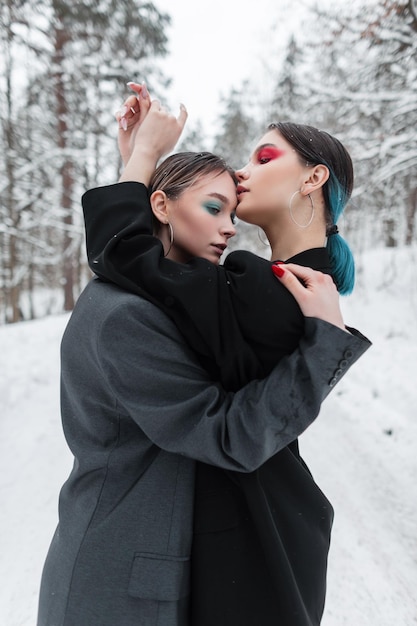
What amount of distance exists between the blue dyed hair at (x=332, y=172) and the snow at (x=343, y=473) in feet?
6.90

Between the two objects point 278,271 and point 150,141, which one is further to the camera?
point 150,141

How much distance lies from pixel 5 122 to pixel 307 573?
7.82 meters

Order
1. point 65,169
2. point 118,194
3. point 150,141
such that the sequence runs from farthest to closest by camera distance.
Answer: point 65,169, point 150,141, point 118,194

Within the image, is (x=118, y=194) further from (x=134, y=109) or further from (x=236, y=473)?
(x=236, y=473)

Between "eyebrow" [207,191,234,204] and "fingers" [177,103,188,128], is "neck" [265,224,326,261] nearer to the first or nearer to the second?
"eyebrow" [207,191,234,204]

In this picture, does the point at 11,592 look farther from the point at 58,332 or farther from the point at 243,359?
the point at 58,332

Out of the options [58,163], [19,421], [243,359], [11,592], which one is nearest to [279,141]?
[243,359]

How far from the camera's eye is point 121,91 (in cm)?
1101

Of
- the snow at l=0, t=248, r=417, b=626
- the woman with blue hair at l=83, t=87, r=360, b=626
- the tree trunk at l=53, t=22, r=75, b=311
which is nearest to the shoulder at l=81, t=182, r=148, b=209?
the woman with blue hair at l=83, t=87, r=360, b=626

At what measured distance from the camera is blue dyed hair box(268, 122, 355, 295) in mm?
1421

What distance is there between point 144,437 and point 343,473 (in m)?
3.39

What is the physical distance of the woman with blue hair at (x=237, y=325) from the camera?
1.09m

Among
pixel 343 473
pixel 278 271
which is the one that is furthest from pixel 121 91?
pixel 278 271

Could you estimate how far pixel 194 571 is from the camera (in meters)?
1.15
